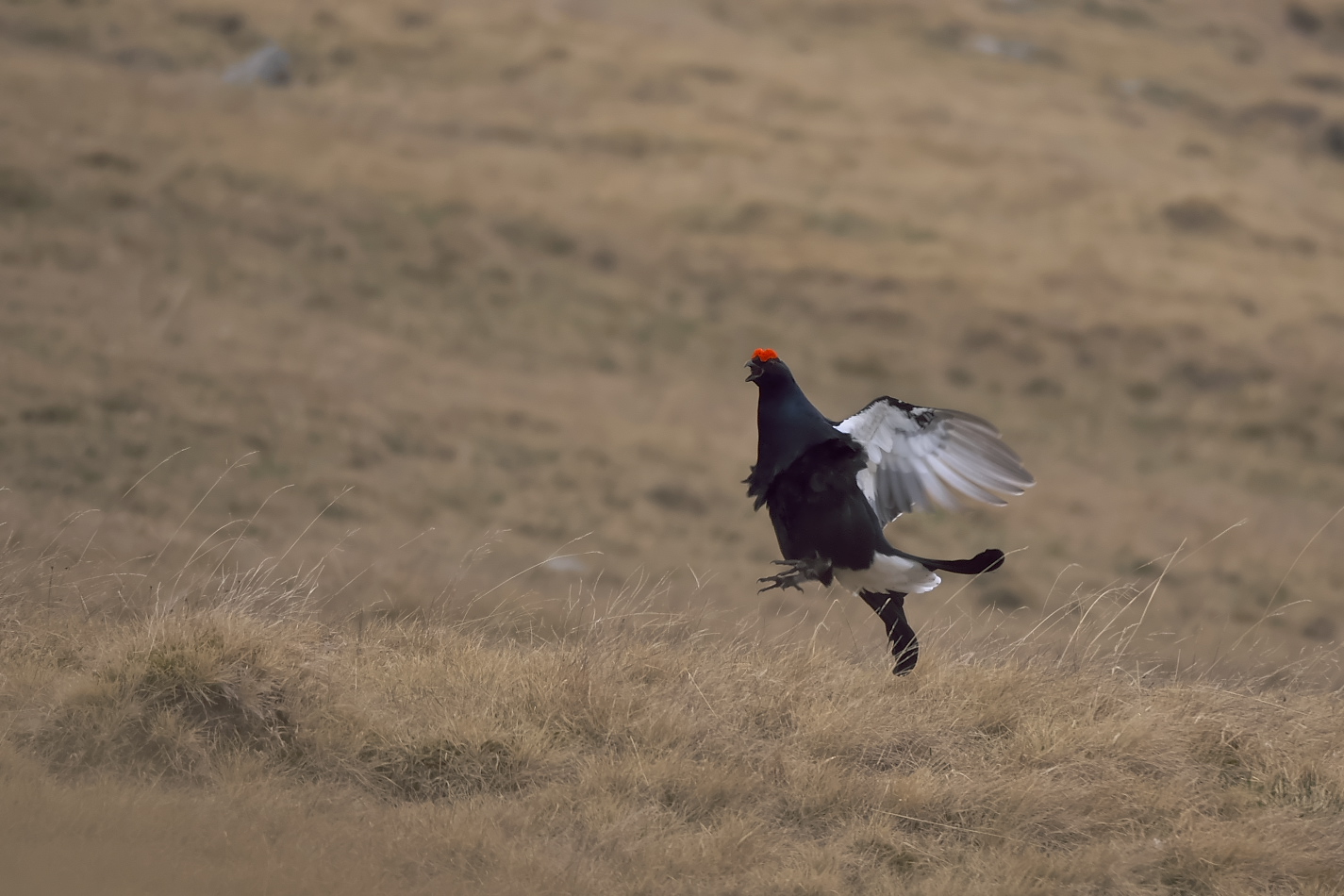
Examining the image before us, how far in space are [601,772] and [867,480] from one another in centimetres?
264

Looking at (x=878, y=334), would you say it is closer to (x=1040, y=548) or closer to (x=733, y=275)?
(x=733, y=275)

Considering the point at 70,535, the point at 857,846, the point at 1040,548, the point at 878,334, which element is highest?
the point at 857,846

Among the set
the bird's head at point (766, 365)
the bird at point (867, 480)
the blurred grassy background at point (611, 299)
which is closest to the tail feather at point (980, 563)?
the bird at point (867, 480)

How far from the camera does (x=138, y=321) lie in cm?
2906

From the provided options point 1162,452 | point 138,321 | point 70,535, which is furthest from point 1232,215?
point 70,535

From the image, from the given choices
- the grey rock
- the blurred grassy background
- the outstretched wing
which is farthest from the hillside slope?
the grey rock

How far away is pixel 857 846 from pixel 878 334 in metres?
32.5

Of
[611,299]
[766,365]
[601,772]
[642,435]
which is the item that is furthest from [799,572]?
[611,299]

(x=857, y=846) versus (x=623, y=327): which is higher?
(x=857, y=846)

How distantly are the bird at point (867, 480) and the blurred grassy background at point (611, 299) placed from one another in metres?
8.77

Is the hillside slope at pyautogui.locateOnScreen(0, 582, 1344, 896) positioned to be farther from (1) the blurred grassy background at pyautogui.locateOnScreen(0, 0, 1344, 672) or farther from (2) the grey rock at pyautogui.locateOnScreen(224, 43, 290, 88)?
(2) the grey rock at pyautogui.locateOnScreen(224, 43, 290, 88)

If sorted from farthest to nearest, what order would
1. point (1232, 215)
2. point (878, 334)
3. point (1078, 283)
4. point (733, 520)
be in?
point (1232, 215), point (1078, 283), point (878, 334), point (733, 520)

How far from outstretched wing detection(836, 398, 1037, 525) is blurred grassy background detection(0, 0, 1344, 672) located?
9.01 m

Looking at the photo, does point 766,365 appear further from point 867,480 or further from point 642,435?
point 642,435
